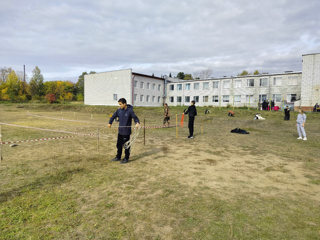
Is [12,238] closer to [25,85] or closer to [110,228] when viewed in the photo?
[110,228]

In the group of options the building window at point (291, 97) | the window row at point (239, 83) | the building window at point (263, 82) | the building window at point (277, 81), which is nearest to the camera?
the building window at point (291, 97)

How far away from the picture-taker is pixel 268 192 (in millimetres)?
Result: 4688

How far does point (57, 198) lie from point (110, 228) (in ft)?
5.54

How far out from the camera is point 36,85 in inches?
2298

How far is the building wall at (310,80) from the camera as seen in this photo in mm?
30594

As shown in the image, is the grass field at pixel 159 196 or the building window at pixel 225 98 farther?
the building window at pixel 225 98

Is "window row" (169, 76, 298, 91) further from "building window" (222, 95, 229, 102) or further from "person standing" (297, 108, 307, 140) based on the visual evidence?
"person standing" (297, 108, 307, 140)

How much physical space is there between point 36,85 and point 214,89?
5037cm

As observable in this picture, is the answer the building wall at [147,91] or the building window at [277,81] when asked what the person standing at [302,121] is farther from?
the building wall at [147,91]

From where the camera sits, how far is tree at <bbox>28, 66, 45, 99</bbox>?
57753 mm

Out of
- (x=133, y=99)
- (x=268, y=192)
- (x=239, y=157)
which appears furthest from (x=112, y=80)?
(x=268, y=192)

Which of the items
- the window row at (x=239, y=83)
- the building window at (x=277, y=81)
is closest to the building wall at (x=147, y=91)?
the window row at (x=239, y=83)

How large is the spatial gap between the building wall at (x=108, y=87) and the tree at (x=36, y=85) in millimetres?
21266

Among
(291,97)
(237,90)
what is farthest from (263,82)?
(291,97)
